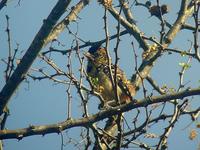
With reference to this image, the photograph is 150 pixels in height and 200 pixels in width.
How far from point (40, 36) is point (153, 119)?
1.50 meters

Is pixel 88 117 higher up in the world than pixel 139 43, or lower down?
lower down

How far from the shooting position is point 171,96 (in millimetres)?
3533

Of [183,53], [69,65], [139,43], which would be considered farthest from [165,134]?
[139,43]

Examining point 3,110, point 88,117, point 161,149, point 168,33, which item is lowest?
point 161,149

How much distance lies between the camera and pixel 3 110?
4098 millimetres

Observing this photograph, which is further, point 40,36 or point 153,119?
point 153,119

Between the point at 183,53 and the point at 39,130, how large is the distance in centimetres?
167

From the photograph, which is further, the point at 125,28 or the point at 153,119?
the point at 125,28

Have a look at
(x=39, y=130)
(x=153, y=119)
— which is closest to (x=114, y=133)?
(x=153, y=119)

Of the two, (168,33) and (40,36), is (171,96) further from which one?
(168,33)

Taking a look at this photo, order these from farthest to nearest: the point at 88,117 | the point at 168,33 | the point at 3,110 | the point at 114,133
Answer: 1. the point at 168,33
2. the point at 114,133
3. the point at 3,110
4. the point at 88,117

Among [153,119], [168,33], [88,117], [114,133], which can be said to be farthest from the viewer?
[168,33]

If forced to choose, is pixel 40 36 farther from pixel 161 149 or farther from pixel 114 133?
pixel 114 133

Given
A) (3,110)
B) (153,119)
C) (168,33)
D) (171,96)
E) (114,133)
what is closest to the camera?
→ (171,96)
